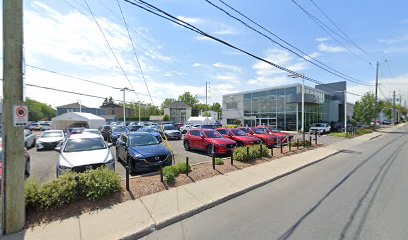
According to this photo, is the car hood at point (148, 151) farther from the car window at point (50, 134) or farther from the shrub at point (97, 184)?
the car window at point (50, 134)

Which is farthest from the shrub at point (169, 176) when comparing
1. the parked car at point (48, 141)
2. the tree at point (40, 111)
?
the tree at point (40, 111)


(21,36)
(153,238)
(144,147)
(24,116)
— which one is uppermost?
(21,36)

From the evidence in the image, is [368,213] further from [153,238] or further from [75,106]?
[75,106]

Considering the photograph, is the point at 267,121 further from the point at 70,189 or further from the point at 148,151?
the point at 70,189

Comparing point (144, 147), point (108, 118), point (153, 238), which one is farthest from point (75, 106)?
point (153, 238)

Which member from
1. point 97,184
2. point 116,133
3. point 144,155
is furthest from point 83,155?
point 116,133

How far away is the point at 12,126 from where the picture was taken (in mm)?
3920

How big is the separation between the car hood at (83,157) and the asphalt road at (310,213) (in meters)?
3.94

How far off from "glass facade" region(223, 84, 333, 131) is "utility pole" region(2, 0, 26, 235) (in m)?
32.3

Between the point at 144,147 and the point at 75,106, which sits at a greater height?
the point at 75,106

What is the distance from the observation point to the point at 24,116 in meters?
4.00

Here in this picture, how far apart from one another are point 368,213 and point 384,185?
9.60 ft

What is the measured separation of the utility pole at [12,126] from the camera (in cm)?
388

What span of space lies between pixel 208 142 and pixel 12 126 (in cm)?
966
